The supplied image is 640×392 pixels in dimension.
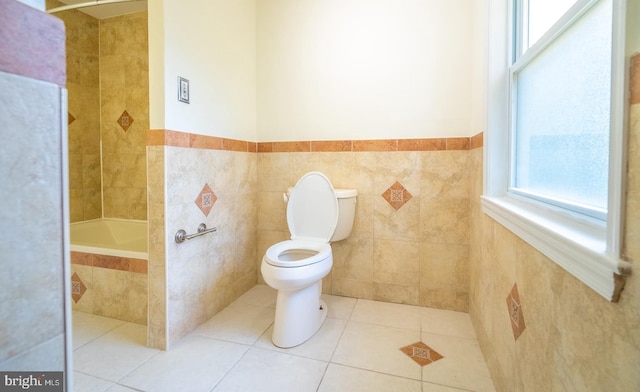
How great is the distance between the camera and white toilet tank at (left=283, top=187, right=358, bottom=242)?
1.97 m

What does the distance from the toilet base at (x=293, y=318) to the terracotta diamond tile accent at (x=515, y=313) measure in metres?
0.98

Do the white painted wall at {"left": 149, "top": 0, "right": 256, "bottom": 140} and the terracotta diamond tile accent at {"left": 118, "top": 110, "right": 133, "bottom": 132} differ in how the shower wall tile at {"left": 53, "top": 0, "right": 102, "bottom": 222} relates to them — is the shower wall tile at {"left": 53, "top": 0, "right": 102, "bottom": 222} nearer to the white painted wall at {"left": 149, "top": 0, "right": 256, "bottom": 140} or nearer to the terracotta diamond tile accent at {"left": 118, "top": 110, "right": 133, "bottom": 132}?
the terracotta diamond tile accent at {"left": 118, "top": 110, "right": 133, "bottom": 132}

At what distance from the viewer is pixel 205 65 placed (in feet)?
5.87

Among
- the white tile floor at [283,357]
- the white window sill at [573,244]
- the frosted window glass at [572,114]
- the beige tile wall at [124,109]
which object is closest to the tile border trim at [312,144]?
the frosted window glass at [572,114]

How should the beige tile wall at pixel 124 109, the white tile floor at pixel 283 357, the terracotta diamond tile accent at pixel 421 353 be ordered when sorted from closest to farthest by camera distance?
the white tile floor at pixel 283 357 → the terracotta diamond tile accent at pixel 421 353 → the beige tile wall at pixel 124 109

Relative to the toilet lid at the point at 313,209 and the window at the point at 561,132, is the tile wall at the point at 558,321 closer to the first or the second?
the window at the point at 561,132

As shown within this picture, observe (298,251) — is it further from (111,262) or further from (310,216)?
(111,262)

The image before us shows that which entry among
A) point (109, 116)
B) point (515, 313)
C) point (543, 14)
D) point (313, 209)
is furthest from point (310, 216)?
point (109, 116)

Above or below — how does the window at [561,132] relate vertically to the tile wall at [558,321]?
above

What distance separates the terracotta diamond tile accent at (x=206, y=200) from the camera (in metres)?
1.77

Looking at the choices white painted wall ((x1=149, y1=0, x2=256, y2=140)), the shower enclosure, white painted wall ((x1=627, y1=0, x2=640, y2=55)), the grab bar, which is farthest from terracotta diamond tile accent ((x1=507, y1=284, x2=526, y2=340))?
the shower enclosure

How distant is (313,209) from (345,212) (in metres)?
0.22

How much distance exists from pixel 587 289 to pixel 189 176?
5.60 feet

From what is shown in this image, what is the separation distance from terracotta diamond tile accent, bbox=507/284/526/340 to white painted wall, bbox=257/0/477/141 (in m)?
1.17
